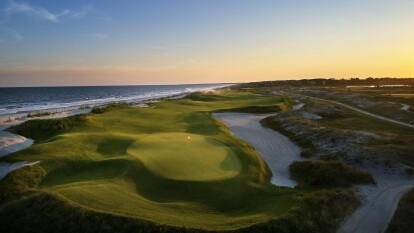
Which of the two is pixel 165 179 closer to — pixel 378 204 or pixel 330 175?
pixel 330 175

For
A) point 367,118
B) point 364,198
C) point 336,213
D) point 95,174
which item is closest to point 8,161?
point 95,174

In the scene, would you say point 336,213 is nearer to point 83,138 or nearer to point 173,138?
point 173,138

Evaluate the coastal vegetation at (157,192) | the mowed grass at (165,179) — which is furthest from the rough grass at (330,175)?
the mowed grass at (165,179)

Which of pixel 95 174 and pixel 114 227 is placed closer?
pixel 114 227

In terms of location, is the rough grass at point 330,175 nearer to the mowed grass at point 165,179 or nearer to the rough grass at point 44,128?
the mowed grass at point 165,179

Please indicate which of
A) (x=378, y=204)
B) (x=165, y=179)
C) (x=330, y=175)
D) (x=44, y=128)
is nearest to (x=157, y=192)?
(x=165, y=179)
